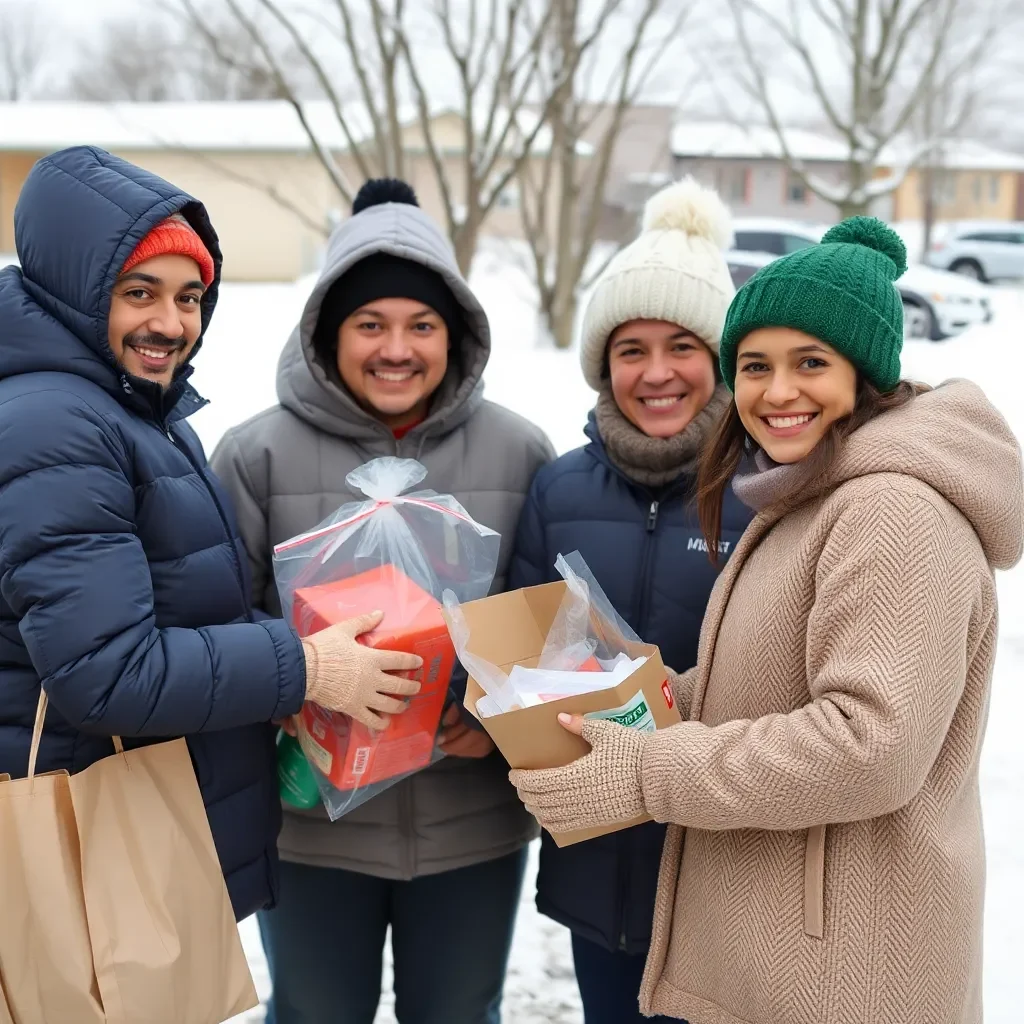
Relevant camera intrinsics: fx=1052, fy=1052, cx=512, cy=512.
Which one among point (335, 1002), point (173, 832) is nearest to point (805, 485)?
point (173, 832)

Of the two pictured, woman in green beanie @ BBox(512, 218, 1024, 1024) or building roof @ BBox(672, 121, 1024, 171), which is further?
building roof @ BBox(672, 121, 1024, 171)

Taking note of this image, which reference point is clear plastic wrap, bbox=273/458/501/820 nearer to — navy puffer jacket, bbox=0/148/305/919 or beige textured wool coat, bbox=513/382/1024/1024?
navy puffer jacket, bbox=0/148/305/919

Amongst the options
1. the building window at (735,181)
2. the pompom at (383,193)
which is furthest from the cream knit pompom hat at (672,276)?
the building window at (735,181)

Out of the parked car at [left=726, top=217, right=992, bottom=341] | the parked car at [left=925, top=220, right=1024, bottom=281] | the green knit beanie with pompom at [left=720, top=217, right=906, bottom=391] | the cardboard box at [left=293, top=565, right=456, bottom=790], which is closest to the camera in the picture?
the green knit beanie with pompom at [left=720, top=217, right=906, bottom=391]

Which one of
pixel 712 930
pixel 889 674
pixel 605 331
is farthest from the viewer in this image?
pixel 605 331

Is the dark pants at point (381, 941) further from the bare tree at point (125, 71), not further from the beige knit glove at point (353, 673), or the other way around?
the bare tree at point (125, 71)

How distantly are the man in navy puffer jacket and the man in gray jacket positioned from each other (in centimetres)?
42

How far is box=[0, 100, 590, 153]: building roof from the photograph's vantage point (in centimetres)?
2362

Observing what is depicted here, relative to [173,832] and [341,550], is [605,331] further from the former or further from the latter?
[173,832]

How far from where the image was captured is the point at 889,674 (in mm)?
1448

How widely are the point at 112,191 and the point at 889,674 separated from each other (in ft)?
4.63

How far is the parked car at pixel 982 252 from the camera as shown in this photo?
2281 cm

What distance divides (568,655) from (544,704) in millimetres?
200

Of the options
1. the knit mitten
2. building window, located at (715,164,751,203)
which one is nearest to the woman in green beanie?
the knit mitten
